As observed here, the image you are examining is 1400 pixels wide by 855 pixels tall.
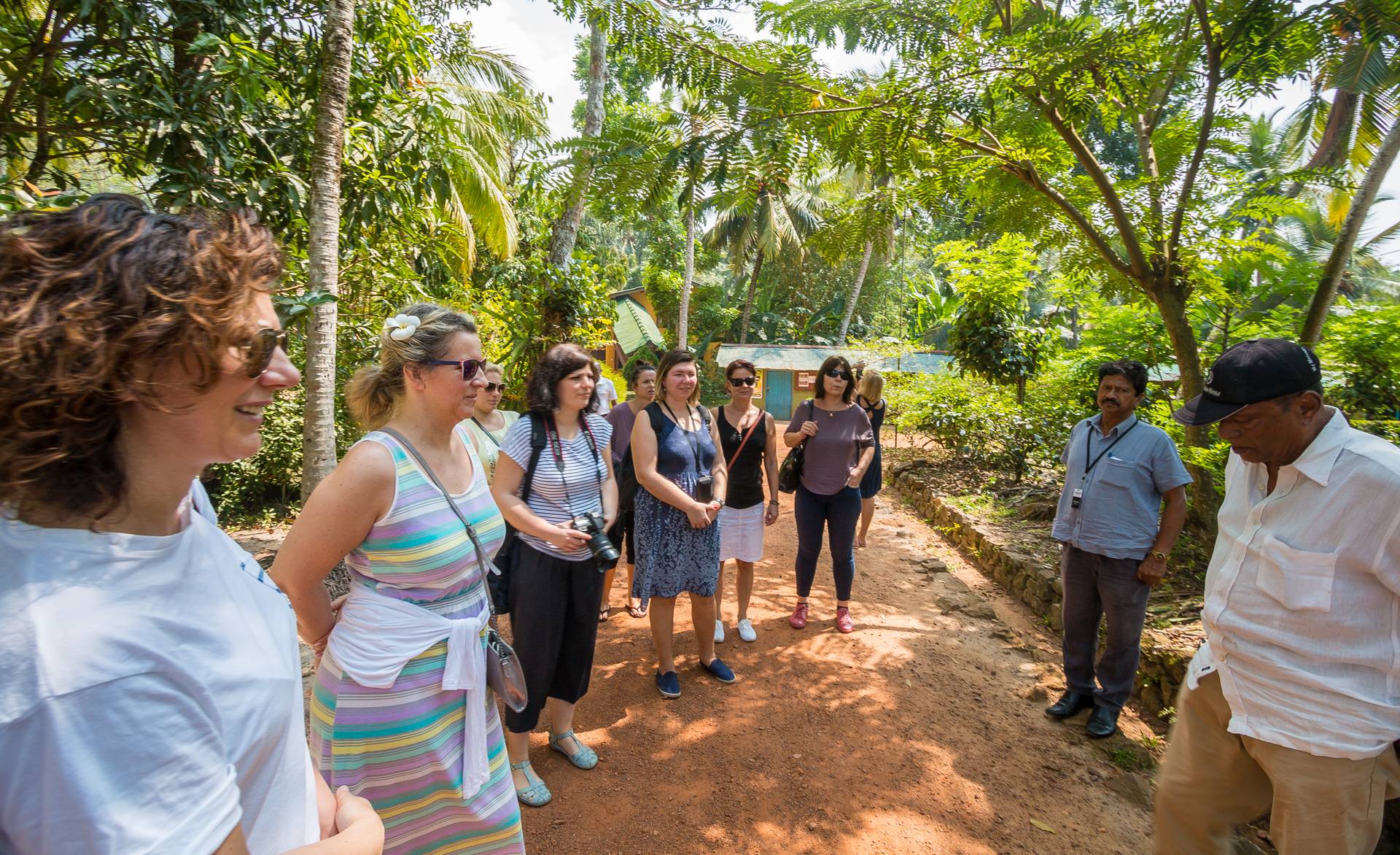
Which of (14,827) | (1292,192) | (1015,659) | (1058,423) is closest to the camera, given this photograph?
(14,827)

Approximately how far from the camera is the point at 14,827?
0.69 meters

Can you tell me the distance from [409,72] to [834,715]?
19.7ft

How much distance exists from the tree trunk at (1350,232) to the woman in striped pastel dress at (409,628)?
16.0 feet

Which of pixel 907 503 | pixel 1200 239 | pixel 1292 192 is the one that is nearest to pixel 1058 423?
pixel 907 503

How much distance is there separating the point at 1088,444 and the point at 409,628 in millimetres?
3718

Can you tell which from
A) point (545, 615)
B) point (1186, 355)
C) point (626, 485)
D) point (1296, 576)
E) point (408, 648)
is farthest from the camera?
point (626, 485)

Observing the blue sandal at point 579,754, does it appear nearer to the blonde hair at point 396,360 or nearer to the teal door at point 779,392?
the blonde hair at point 396,360

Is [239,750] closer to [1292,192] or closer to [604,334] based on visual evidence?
[1292,192]

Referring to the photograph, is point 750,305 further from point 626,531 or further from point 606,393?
point 626,531

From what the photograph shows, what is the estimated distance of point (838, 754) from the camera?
141 inches

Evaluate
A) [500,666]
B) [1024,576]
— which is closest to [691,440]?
[500,666]

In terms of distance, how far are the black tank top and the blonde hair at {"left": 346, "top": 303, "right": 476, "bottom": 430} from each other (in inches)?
103

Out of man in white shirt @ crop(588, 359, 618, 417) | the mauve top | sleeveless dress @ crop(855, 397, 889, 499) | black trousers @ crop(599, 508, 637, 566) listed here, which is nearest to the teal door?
sleeveless dress @ crop(855, 397, 889, 499)

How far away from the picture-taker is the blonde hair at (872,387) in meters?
6.53
